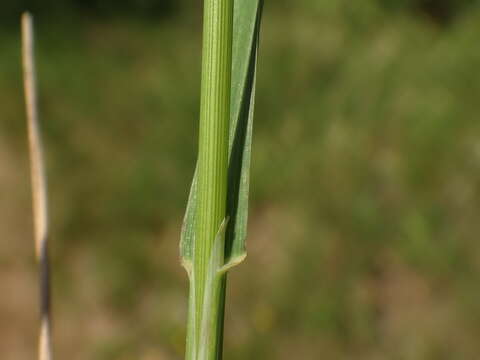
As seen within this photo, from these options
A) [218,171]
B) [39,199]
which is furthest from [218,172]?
[39,199]

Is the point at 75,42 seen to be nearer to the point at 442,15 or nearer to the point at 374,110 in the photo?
the point at 374,110

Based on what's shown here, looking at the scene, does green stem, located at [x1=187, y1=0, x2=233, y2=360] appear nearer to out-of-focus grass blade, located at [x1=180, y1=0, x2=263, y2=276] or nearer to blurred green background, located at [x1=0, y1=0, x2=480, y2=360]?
out-of-focus grass blade, located at [x1=180, y1=0, x2=263, y2=276]

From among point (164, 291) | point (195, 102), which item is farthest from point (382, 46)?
point (164, 291)

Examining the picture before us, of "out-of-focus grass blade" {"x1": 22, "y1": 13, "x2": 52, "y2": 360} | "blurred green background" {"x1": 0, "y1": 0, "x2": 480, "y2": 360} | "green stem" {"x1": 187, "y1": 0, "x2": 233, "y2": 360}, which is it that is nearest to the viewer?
"green stem" {"x1": 187, "y1": 0, "x2": 233, "y2": 360}

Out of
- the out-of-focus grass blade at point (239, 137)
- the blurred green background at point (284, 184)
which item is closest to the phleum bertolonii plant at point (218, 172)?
the out-of-focus grass blade at point (239, 137)

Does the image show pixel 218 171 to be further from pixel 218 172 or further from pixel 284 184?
pixel 284 184

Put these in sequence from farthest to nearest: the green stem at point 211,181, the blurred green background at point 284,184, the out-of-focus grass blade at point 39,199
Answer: the blurred green background at point 284,184 < the out-of-focus grass blade at point 39,199 < the green stem at point 211,181

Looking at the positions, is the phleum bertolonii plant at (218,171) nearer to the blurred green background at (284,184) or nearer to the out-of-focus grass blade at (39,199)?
the out-of-focus grass blade at (39,199)

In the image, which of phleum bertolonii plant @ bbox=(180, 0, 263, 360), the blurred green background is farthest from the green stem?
the blurred green background
